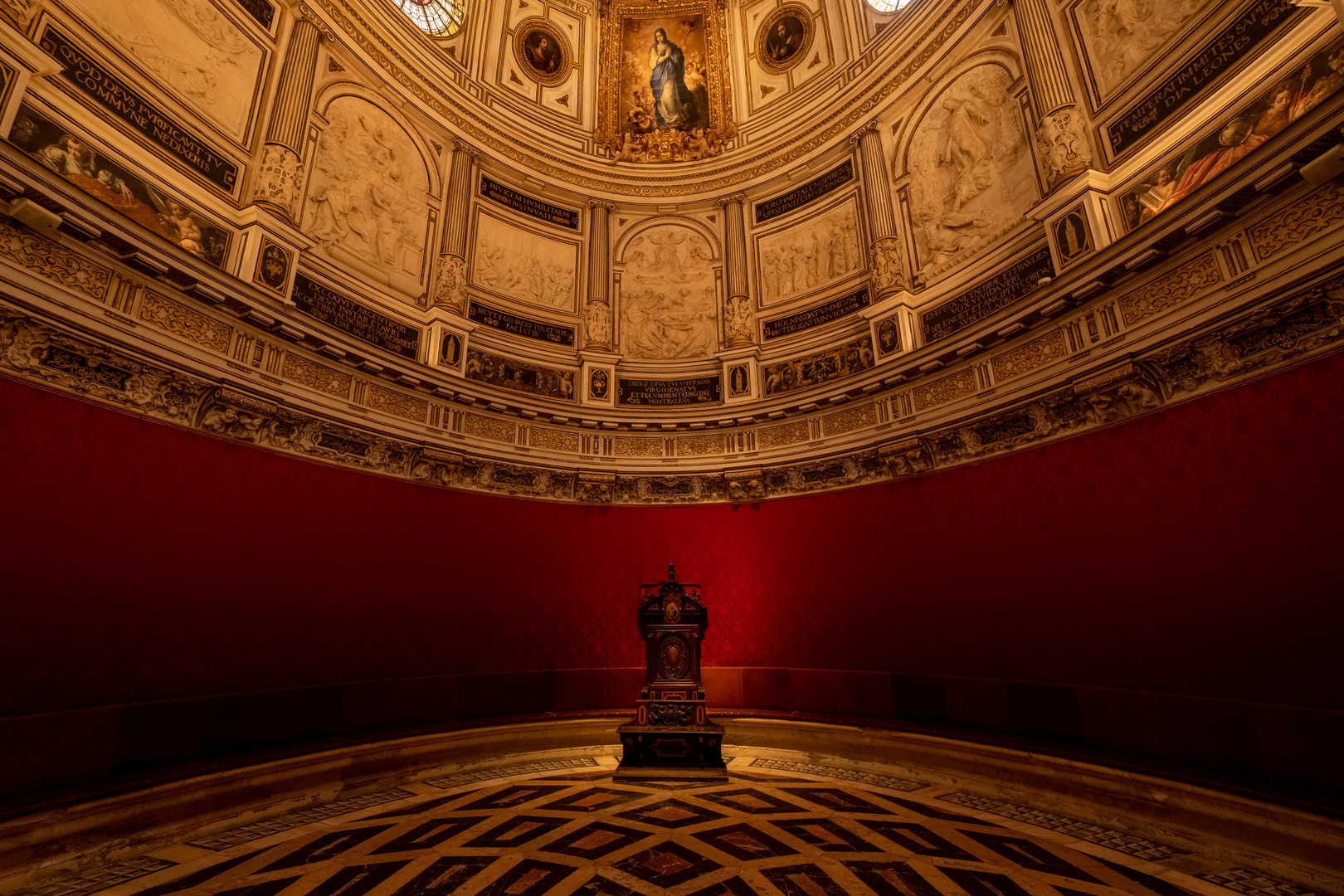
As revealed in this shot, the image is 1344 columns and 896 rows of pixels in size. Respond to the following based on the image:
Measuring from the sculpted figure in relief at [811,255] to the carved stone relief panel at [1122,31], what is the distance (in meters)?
3.63

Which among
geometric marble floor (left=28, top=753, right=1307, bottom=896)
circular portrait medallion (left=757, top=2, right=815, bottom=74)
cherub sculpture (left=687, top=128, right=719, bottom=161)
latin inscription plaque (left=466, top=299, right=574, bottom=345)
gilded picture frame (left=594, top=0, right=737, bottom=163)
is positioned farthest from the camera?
gilded picture frame (left=594, top=0, right=737, bottom=163)

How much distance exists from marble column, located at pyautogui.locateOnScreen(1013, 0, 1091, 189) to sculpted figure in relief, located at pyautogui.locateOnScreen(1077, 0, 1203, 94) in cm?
32

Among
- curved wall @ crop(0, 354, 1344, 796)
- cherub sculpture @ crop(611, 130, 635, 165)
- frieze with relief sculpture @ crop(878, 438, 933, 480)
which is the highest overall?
cherub sculpture @ crop(611, 130, 635, 165)

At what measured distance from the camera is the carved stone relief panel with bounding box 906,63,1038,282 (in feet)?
24.6

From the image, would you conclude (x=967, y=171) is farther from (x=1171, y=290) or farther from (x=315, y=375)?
(x=315, y=375)

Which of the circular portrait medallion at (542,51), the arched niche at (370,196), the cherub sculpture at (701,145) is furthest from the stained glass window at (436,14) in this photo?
the cherub sculpture at (701,145)

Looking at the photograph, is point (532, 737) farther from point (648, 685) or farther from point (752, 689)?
point (752, 689)

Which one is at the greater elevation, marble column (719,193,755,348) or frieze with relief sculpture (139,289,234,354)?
marble column (719,193,755,348)

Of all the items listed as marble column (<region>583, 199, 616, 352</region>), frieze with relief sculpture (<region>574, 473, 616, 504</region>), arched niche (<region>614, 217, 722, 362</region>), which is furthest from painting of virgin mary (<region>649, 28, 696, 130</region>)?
frieze with relief sculpture (<region>574, 473, 616, 504</region>)

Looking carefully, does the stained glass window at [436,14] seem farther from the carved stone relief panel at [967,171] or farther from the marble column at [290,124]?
the carved stone relief panel at [967,171]

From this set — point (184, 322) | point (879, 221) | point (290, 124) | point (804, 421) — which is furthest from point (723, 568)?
point (290, 124)

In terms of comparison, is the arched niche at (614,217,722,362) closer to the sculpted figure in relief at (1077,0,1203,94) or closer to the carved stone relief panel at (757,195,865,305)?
the carved stone relief panel at (757,195,865,305)

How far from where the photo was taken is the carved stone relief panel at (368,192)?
7.84m

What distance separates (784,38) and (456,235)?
8.19m
